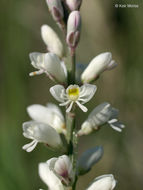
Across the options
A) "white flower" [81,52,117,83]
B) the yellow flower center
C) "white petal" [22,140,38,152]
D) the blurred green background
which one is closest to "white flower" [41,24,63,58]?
"white flower" [81,52,117,83]

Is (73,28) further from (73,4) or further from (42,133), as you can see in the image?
(42,133)

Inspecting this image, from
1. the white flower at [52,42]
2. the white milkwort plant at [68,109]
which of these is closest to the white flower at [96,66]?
the white milkwort plant at [68,109]

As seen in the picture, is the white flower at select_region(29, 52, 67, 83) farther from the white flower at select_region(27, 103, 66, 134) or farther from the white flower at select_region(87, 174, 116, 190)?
the white flower at select_region(87, 174, 116, 190)

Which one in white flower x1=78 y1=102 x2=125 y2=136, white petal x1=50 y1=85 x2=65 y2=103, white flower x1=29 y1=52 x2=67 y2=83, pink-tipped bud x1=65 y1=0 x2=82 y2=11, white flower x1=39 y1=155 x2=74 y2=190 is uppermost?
pink-tipped bud x1=65 y1=0 x2=82 y2=11

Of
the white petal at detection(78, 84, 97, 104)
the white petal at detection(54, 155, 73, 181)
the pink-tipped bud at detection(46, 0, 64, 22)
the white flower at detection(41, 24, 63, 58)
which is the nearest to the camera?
the white petal at detection(54, 155, 73, 181)

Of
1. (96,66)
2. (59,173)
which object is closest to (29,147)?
(59,173)

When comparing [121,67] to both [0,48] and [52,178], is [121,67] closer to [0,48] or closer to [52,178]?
[0,48]
